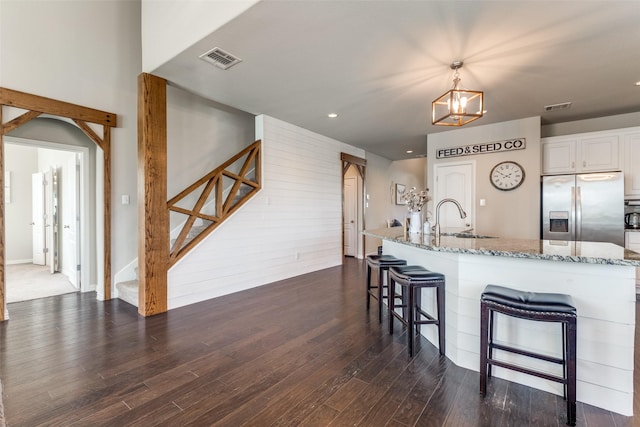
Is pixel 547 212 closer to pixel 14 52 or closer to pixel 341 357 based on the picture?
pixel 341 357

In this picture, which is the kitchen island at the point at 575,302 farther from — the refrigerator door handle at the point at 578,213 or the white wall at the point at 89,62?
the white wall at the point at 89,62

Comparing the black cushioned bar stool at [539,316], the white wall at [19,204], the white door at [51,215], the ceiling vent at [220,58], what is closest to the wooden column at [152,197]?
the ceiling vent at [220,58]

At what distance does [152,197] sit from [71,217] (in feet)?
7.72

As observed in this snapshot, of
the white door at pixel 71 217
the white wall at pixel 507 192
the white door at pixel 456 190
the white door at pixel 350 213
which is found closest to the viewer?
the white door at pixel 71 217

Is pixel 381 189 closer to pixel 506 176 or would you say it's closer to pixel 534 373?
pixel 506 176

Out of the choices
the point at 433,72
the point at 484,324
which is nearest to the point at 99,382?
the point at 484,324

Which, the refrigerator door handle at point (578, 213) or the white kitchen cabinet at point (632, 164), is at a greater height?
the white kitchen cabinet at point (632, 164)

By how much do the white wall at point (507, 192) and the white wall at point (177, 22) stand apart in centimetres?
468

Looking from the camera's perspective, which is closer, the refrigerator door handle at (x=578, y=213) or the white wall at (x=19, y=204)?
the refrigerator door handle at (x=578, y=213)

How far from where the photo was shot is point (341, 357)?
243 centimetres

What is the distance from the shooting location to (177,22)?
2.94 meters

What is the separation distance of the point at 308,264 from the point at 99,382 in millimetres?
3905

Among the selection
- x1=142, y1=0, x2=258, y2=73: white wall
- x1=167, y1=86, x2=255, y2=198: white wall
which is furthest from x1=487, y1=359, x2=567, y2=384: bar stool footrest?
x1=167, y1=86, x2=255, y2=198: white wall

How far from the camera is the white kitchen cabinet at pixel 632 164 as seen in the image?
14.0ft
